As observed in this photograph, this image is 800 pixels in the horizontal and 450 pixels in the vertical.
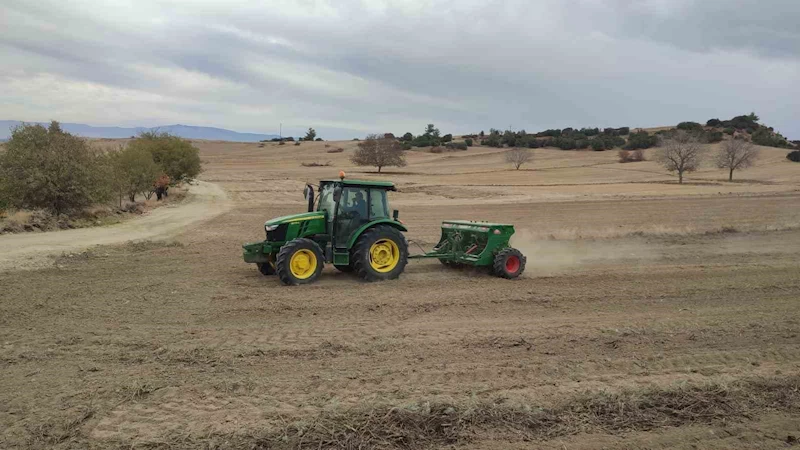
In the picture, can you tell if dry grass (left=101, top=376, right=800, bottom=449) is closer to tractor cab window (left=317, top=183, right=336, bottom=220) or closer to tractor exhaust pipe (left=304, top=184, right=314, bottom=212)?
tractor cab window (left=317, top=183, right=336, bottom=220)

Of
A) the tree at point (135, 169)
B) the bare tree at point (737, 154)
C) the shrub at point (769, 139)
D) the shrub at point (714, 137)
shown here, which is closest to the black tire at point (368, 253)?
the tree at point (135, 169)

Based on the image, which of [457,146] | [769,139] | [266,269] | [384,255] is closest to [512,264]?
[384,255]

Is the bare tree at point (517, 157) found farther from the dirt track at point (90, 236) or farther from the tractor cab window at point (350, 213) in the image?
the tractor cab window at point (350, 213)

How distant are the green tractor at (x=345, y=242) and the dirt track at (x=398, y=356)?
38 cm

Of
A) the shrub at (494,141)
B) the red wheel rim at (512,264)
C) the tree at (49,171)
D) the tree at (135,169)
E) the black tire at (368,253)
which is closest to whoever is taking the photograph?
the black tire at (368,253)

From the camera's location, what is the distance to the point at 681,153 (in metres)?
54.2

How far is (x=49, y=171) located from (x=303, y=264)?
13742 mm

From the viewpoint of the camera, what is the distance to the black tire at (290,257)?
978 centimetres

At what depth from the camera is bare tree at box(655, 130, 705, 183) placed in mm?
53969

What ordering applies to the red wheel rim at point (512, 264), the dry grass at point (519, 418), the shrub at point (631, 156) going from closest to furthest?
the dry grass at point (519, 418)
the red wheel rim at point (512, 264)
the shrub at point (631, 156)

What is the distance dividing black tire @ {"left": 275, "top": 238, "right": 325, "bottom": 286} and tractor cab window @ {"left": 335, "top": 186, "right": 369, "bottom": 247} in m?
0.61

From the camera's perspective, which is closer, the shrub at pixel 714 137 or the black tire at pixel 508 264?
the black tire at pixel 508 264

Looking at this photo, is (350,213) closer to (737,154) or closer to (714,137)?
(737,154)

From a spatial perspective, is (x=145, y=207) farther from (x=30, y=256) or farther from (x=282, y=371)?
(x=282, y=371)
